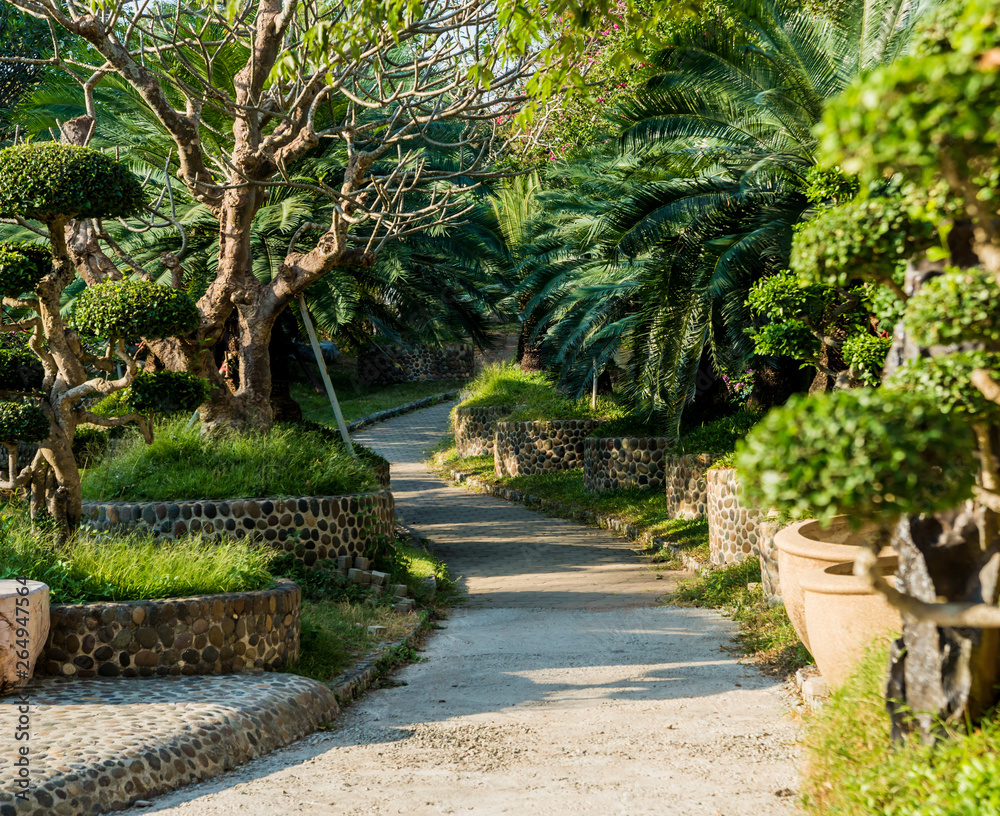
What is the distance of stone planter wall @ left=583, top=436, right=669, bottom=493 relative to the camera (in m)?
16.2

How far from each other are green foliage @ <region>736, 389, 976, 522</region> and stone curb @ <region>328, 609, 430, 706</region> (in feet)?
14.6

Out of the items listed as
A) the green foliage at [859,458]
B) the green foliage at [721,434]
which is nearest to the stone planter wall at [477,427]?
the green foliage at [721,434]

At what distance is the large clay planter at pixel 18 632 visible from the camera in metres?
5.30

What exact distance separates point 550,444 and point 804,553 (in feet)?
46.1

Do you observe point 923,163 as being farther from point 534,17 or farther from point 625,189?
point 625,189

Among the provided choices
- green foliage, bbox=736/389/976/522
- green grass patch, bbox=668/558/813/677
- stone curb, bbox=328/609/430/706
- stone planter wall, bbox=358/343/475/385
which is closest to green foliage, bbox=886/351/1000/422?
green foliage, bbox=736/389/976/522

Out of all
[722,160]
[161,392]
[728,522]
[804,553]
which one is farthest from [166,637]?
[722,160]

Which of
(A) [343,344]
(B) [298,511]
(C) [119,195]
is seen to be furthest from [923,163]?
(A) [343,344]

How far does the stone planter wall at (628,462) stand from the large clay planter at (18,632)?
11916 mm

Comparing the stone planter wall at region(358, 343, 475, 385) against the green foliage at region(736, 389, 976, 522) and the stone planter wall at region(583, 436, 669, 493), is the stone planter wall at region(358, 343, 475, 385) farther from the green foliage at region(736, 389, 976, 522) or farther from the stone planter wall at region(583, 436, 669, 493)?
the green foliage at region(736, 389, 976, 522)

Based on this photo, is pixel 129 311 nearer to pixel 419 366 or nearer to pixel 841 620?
pixel 841 620

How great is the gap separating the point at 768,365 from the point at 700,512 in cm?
242

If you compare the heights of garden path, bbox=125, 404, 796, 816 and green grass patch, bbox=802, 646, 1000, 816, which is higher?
green grass patch, bbox=802, 646, 1000, 816

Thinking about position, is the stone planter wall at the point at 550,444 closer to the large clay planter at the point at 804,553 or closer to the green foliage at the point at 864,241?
the large clay planter at the point at 804,553
